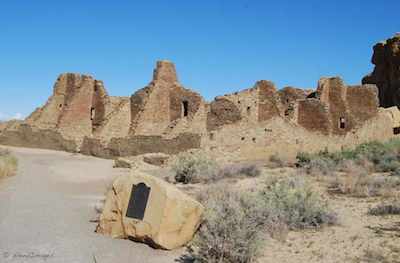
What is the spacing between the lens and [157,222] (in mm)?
6691

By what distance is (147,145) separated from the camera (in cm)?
2112

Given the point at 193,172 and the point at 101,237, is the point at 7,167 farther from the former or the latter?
the point at 101,237

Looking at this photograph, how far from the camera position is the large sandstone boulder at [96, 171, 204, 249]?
22.0 feet

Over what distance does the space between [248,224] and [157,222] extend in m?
1.51

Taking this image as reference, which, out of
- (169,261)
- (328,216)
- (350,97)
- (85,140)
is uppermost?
(350,97)

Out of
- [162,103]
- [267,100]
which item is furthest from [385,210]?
[162,103]

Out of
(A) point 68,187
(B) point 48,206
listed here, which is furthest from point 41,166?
(B) point 48,206

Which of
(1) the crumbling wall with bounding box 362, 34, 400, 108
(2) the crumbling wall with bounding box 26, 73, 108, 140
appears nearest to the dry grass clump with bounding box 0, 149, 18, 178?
(2) the crumbling wall with bounding box 26, 73, 108, 140

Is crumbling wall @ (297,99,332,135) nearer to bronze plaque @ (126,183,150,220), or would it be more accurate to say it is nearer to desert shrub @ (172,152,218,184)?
desert shrub @ (172,152,218,184)

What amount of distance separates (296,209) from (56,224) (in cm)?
456

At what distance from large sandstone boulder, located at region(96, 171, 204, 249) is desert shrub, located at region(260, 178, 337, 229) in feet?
5.14

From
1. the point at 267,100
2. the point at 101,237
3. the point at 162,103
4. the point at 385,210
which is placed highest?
the point at 267,100

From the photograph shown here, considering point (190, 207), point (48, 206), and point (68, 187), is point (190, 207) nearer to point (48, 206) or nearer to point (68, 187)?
point (48, 206)

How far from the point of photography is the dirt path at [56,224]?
619 centimetres
